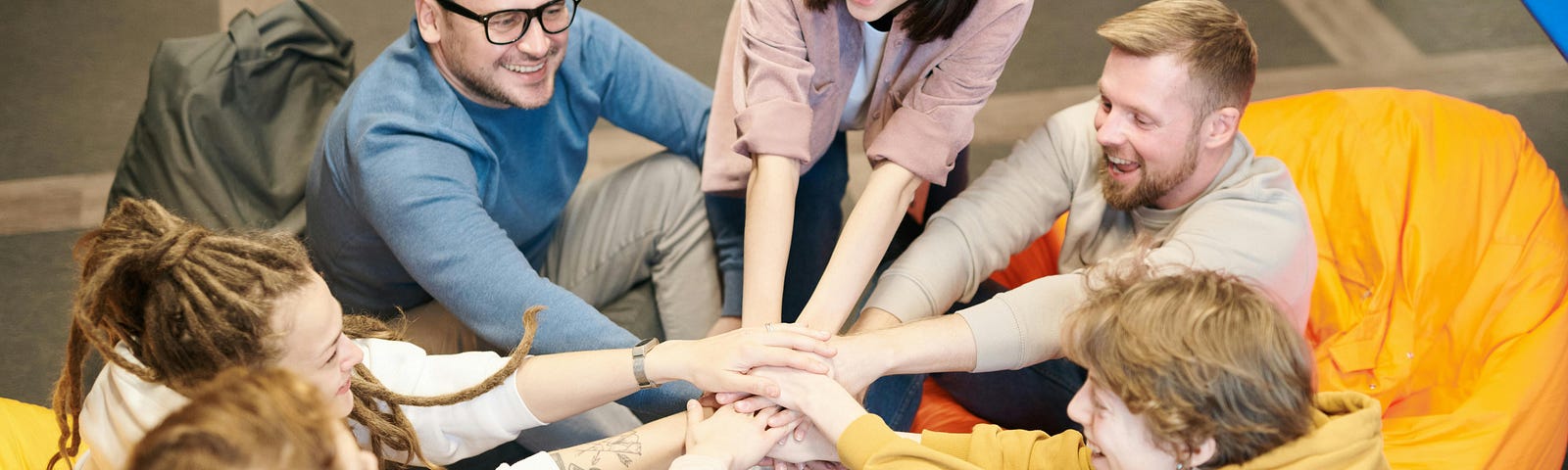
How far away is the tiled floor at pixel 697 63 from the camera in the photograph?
10.9 ft

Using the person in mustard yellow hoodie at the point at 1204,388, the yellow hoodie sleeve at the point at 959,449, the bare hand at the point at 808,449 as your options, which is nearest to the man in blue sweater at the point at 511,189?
the bare hand at the point at 808,449

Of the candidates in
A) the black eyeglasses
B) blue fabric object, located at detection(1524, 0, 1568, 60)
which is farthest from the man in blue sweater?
blue fabric object, located at detection(1524, 0, 1568, 60)

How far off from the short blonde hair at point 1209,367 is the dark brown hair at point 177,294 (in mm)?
1007

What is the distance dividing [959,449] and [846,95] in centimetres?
74

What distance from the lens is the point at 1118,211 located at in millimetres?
2309

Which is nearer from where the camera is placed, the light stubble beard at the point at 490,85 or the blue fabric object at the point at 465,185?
the blue fabric object at the point at 465,185

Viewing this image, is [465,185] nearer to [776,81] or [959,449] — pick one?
[776,81]

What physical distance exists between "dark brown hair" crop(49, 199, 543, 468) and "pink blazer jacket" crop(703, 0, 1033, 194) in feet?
2.67

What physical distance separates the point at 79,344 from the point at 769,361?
91cm

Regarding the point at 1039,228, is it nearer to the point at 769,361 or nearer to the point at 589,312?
the point at 769,361

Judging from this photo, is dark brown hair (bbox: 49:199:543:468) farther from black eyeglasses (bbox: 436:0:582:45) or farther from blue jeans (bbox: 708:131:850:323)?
blue jeans (bbox: 708:131:850:323)

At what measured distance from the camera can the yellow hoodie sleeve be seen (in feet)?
5.32

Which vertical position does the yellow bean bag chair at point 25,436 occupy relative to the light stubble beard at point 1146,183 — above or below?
below

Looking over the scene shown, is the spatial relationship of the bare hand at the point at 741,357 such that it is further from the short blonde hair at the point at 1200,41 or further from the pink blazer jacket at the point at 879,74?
the short blonde hair at the point at 1200,41
